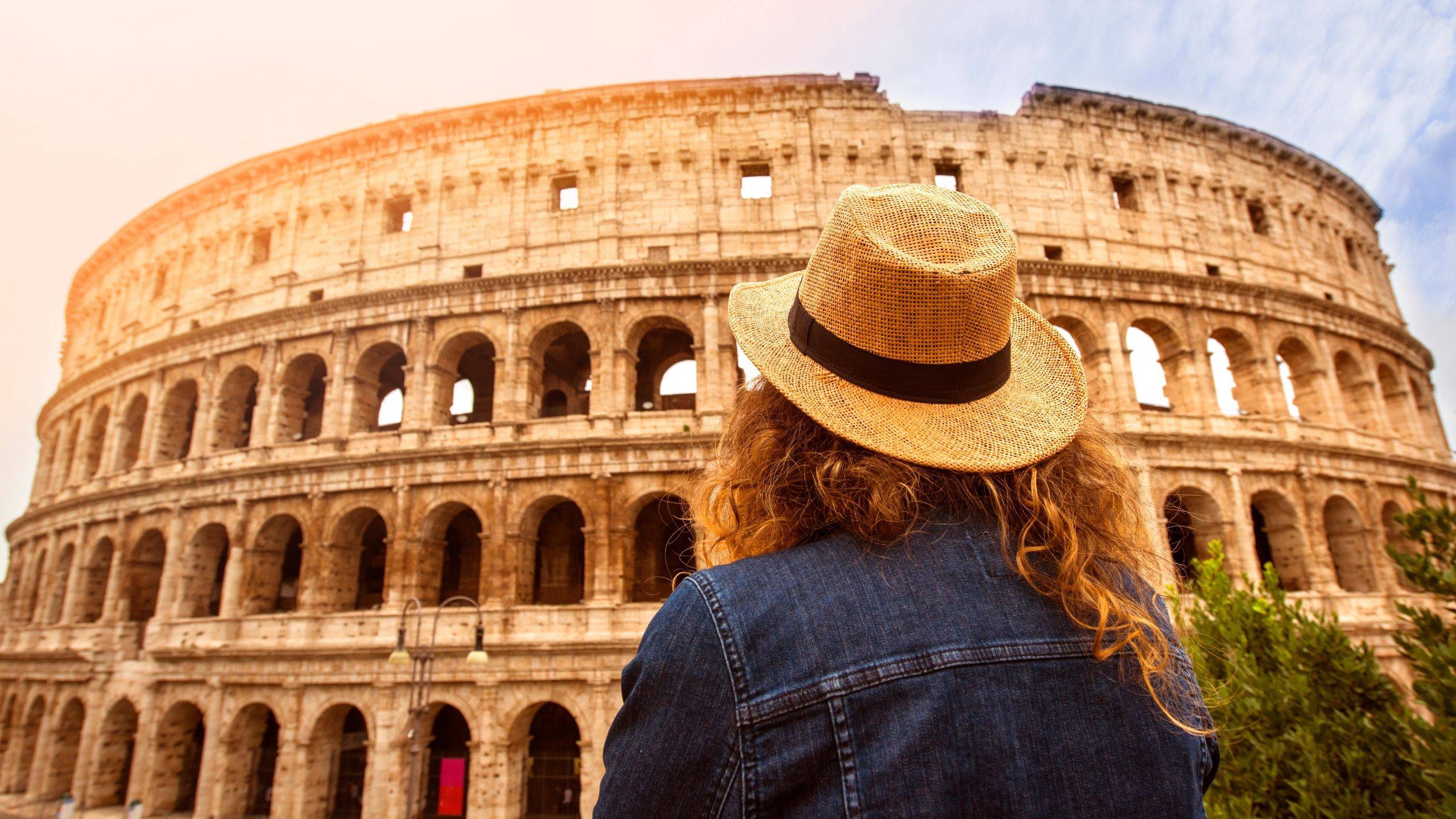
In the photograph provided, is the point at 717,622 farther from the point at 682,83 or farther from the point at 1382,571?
the point at 1382,571

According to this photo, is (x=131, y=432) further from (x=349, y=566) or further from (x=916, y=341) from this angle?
(x=916, y=341)

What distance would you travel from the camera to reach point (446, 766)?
632 inches

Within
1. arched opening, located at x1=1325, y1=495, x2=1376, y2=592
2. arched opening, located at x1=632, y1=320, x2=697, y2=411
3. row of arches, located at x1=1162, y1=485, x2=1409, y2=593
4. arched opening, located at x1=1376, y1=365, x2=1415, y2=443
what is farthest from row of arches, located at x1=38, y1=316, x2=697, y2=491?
arched opening, located at x1=1376, y1=365, x2=1415, y2=443

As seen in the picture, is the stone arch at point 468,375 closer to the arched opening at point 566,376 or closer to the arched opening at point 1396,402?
the arched opening at point 566,376

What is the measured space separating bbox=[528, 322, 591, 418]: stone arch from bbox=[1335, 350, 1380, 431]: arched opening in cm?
2188

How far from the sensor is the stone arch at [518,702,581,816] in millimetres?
15758

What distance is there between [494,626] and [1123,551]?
16054mm

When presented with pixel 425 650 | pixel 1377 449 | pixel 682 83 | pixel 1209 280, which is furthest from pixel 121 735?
pixel 1377 449

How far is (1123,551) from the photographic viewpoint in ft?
5.53

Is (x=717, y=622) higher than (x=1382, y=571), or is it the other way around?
(x=1382, y=571)

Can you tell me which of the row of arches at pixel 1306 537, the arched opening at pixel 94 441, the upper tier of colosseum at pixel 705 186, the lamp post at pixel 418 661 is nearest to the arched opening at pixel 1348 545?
the row of arches at pixel 1306 537

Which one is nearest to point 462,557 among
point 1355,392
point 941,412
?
point 941,412

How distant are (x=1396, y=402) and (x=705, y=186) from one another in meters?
22.1

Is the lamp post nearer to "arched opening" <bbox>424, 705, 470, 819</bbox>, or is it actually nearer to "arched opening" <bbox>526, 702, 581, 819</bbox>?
"arched opening" <bbox>424, 705, 470, 819</bbox>
